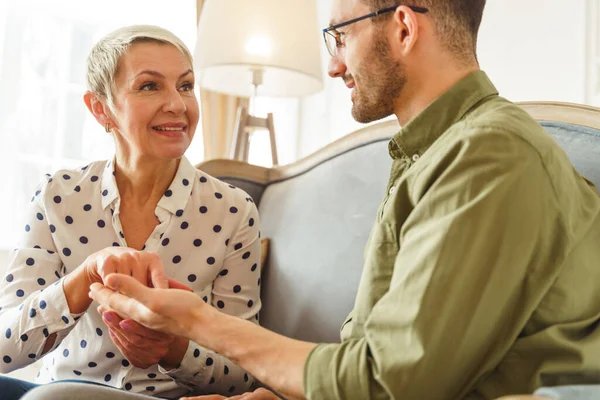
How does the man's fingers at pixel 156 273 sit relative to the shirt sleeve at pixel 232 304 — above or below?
above

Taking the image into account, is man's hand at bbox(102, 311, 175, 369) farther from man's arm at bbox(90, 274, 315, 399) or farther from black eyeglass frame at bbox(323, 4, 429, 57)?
black eyeglass frame at bbox(323, 4, 429, 57)

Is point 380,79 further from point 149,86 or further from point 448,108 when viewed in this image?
point 149,86

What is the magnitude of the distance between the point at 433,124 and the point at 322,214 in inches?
31.6

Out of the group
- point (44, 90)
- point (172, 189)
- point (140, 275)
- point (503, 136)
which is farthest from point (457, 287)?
point (44, 90)

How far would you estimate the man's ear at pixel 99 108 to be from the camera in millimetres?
1659

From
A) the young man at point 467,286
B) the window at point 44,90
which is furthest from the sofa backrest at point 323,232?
the window at point 44,90

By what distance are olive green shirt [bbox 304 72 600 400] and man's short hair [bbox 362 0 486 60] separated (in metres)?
0.18

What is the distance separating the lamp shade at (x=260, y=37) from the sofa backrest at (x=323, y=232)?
2.40 feet

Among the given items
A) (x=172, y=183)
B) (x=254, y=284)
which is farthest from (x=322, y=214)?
(x=172, y=183)

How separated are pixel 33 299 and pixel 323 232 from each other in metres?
0.69

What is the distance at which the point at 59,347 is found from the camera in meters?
1.57

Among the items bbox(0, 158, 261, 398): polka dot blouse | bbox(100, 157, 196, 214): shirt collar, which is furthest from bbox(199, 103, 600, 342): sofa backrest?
bbox(100, 157, 196, 214): shirt collar

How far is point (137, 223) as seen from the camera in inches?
63.2

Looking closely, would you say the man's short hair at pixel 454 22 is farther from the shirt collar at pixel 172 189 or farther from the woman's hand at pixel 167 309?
the shirt collar at pixel 172 189
